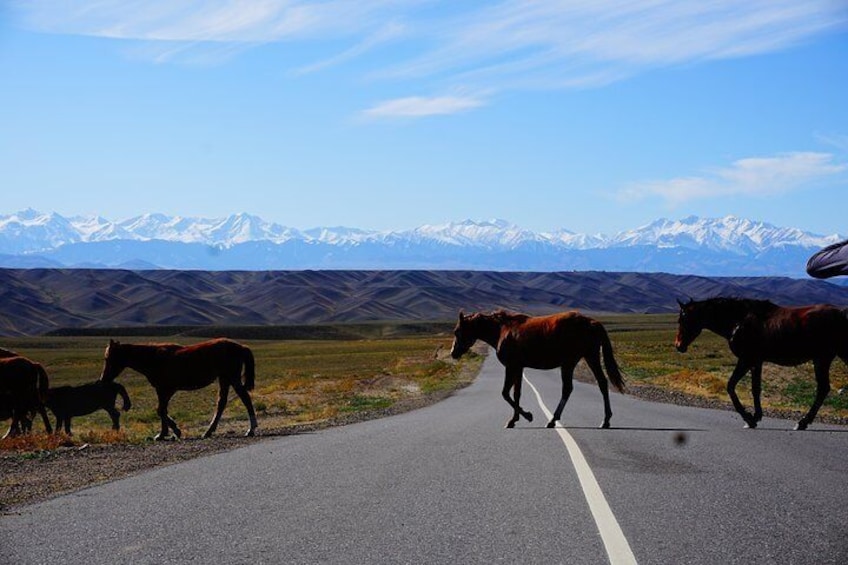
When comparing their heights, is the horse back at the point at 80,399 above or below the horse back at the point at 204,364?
below

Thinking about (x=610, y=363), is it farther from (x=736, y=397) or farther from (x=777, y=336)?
(x=777, y=336)

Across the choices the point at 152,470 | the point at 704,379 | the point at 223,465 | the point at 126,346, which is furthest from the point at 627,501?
the point at 704,379

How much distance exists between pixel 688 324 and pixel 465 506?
976 centimetres

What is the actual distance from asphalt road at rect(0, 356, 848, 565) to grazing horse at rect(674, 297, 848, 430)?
1881 millimetres

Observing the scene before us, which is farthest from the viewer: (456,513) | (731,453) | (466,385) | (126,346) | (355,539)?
(466,385)

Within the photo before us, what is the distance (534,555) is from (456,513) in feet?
4.92

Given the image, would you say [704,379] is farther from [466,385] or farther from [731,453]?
[731,453]

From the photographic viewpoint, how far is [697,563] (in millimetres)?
6113

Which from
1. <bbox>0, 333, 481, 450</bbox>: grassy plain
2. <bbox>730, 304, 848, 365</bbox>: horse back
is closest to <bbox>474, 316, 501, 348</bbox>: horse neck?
<bbox>730, 304, 848, 365</bbox>: horse back

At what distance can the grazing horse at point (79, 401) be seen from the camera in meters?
24.5

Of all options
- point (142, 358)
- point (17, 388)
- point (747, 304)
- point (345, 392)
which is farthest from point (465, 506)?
point (345, 392)

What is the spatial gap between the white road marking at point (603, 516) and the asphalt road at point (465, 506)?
6cm

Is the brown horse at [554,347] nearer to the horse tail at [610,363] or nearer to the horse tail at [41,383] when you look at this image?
the horse tail at [610,363]

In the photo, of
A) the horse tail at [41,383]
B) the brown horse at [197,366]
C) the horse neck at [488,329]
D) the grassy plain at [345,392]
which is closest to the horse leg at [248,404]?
the brown horse at [197,366]
